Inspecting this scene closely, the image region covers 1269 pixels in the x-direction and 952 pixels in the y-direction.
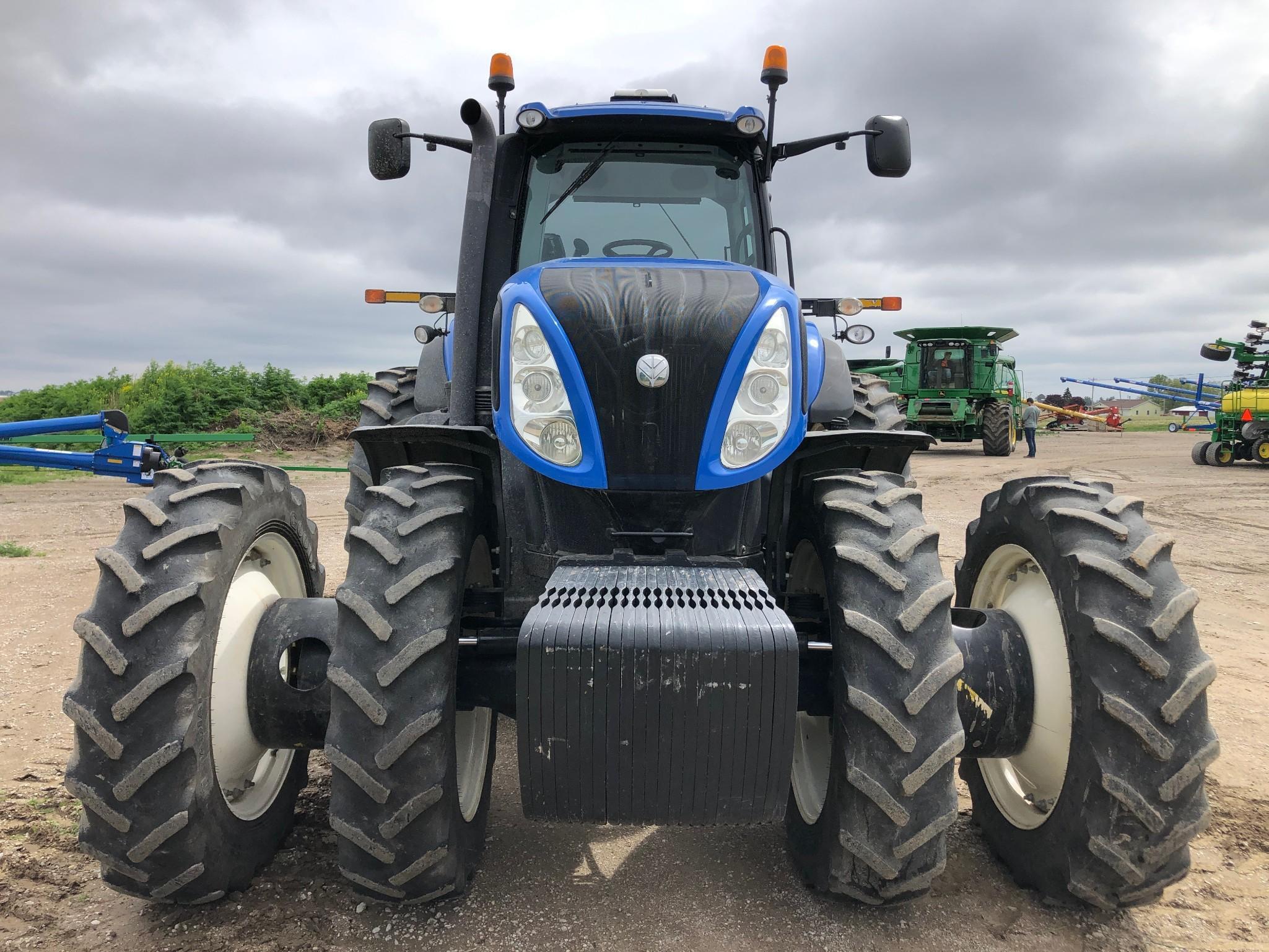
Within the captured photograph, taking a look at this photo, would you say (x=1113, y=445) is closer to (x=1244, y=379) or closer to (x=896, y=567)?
(x=1244, y=379)

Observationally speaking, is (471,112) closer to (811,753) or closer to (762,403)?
(762,403)

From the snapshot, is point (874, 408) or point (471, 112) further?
point (874, 408)

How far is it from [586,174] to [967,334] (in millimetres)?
23223

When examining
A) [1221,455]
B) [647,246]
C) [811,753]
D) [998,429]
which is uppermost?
[647,246]

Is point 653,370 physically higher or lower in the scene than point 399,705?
higher

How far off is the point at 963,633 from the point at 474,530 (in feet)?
5.33

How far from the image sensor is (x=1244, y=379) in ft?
74.0

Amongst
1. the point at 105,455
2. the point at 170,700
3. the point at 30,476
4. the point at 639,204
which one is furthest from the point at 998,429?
the point at 170,700

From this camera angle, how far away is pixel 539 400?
2.56 meters

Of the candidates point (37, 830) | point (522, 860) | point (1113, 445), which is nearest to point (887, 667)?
point (522, 860)

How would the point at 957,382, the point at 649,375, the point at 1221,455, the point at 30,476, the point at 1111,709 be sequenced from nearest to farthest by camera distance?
the point at 1111,709
the point at 649,375
the point at 30,476
the point at 1221,455
the point at 957,382

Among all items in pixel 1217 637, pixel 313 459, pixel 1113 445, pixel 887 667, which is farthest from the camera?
pixel 1113 445

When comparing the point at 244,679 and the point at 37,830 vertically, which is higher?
the point at 244,679

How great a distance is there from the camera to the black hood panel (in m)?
2.53
